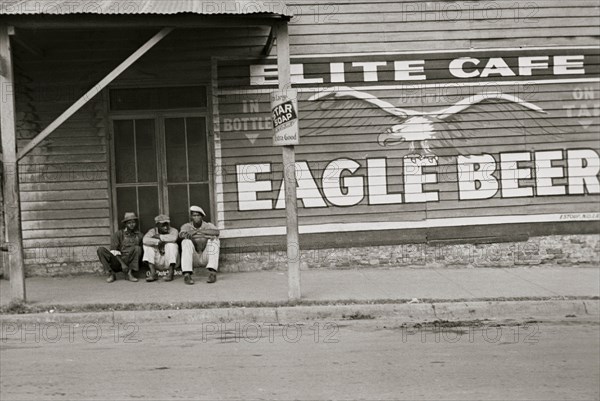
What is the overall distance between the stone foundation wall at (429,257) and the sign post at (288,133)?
2.43 metres

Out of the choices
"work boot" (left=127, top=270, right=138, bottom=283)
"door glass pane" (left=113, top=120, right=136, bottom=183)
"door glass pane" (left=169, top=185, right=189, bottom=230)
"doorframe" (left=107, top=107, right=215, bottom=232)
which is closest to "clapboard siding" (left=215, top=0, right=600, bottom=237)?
"doorframe" (left=107, top=107, right=215, bottom=232)

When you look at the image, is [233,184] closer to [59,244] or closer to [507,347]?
[59,244]

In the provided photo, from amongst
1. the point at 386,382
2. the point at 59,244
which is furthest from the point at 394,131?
the point at 386,382

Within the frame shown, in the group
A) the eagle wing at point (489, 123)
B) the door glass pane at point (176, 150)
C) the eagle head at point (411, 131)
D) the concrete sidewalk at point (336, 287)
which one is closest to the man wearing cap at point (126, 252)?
the concrete sidewalk at point (336, 287)

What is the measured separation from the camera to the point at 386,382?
6445 mm

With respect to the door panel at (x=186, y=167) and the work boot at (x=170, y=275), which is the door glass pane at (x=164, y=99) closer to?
the door panel at (x=186, y=167)

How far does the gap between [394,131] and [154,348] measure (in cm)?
604

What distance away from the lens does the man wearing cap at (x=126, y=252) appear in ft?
37.5

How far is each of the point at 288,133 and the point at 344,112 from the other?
276 cm

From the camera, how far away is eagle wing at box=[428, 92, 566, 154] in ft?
40.5

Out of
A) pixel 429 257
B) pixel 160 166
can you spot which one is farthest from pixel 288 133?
pixel 429 257

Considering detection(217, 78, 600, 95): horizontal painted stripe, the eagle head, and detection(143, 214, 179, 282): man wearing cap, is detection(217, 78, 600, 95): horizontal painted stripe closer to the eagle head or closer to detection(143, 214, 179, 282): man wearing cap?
the eagle head

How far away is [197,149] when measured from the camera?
1238cm

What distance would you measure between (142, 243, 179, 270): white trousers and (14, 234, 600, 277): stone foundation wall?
3.41ft
